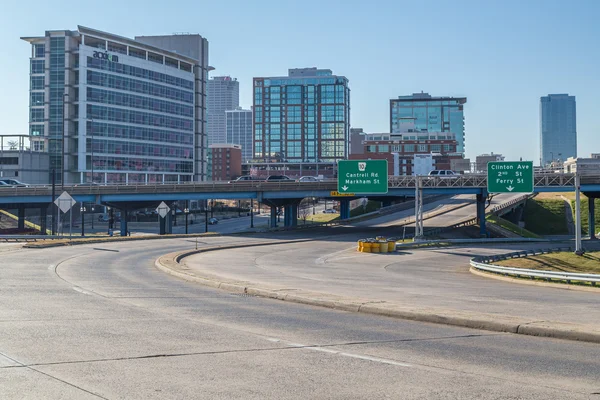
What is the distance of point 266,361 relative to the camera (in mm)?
10516

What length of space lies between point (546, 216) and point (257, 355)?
11031 cm

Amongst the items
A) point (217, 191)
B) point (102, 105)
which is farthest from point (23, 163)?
point (217, 191)

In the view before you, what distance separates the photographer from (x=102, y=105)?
429 feet

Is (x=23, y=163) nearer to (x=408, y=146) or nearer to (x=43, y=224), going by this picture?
(x=43, y=224)

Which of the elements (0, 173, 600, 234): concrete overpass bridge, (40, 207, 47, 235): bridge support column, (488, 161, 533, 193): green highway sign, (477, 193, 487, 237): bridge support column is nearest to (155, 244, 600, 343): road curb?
(488, 161, 533, 193): green highway sign

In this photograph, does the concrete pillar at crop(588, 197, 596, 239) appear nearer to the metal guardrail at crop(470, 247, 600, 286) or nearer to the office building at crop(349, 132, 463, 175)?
the metal guardrail at crop(470, 247, 600, 286)

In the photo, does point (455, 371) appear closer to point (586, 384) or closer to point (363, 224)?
point (586, 384)

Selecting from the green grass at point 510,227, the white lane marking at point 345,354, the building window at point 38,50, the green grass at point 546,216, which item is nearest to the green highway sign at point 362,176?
the green grass at point 510,227

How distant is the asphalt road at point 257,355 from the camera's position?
880cm

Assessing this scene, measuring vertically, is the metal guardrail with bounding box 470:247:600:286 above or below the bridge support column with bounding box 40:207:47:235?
below

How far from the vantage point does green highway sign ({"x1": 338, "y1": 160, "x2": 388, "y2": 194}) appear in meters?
65.8

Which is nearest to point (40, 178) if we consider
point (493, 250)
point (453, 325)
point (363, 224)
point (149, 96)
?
point (149, 96)

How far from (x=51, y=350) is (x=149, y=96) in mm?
135057

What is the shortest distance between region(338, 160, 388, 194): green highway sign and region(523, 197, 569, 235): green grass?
51860 millimetres
